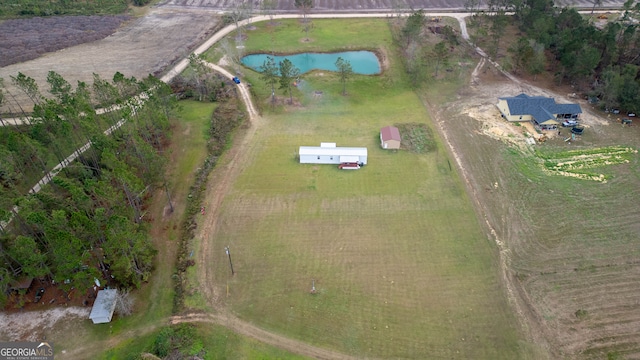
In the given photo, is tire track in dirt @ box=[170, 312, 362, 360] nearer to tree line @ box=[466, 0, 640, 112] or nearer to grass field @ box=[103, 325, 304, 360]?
grass field @ box=[103, 325, 304, 360]

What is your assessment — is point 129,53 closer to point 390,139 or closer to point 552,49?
point 390,139

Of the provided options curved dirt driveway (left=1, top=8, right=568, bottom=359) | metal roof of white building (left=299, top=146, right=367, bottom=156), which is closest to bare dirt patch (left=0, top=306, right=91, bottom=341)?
curved dirt driveway (left=1, top=8, right=568, bottom=359)

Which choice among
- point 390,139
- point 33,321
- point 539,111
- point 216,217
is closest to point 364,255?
point 216,217

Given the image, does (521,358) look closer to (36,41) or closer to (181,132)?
(181,132)

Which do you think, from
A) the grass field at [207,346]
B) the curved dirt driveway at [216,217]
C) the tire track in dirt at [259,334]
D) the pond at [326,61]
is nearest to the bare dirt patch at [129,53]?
the curved dirt driveway at [216,217]

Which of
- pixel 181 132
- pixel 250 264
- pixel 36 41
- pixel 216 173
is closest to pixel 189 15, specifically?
pixel 36 41
